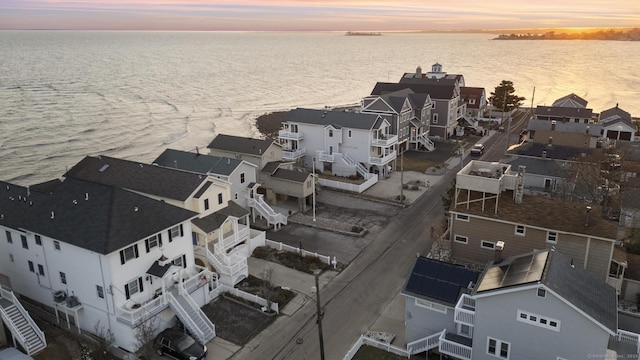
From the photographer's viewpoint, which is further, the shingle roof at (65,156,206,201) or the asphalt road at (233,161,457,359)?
the shingle roof at (65,156,206,201)

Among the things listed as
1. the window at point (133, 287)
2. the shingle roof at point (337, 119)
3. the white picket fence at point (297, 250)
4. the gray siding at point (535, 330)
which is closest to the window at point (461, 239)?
the white picket fence at point (297, 250)

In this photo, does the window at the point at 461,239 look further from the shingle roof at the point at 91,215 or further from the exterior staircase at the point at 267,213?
the shingle roof at the point at 91,215

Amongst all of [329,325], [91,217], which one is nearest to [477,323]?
[329,325]

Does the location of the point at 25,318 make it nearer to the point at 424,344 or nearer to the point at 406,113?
the point at 424,344

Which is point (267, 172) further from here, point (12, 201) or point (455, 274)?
point (455, 274)

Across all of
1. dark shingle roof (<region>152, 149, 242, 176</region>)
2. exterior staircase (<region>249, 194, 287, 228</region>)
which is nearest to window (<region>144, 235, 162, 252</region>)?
dark shingle roof (<region>152, 149, 242, 176</region>)

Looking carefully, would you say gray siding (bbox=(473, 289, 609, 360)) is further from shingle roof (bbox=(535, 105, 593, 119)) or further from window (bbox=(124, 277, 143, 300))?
shingle roof (bbox=(535, 105, 593, 119))

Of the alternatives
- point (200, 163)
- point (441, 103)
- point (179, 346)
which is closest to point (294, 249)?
point (200, 163)
